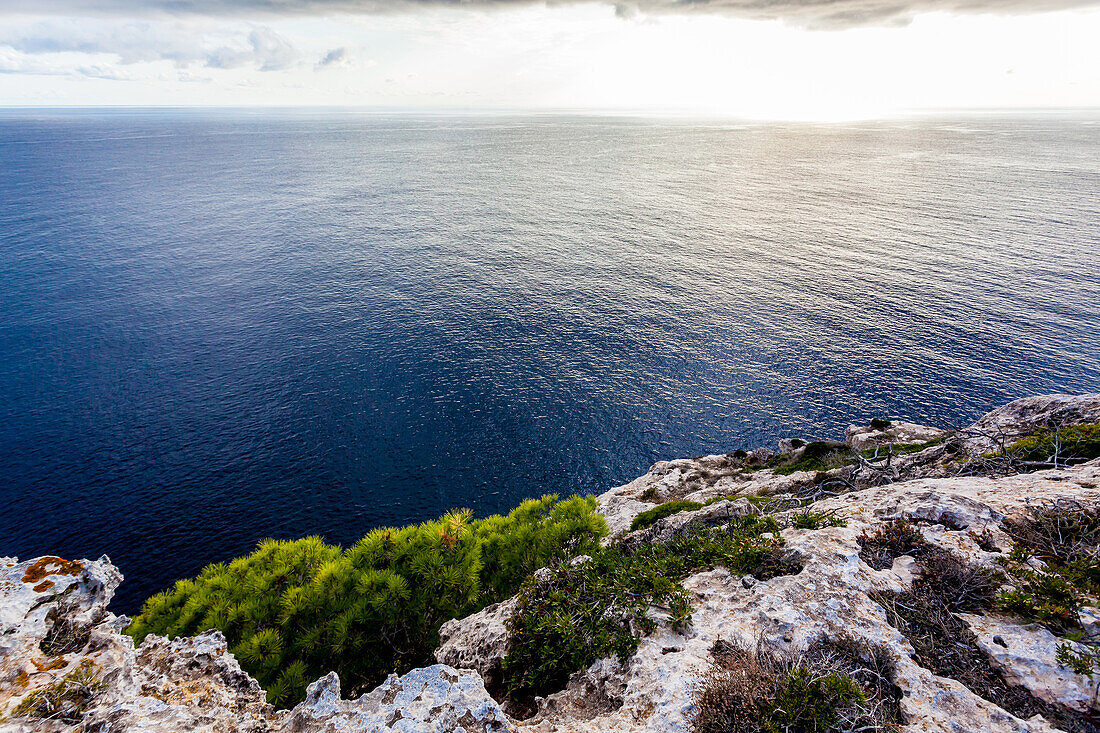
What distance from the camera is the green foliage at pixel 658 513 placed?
3309 cm

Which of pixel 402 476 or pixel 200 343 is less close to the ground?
pixel 200 343

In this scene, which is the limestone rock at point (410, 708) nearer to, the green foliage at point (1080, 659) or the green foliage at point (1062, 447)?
the green foliage at point (1080, 659)

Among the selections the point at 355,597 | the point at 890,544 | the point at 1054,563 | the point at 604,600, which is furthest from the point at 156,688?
the point at 1054,563

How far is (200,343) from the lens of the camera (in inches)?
3201

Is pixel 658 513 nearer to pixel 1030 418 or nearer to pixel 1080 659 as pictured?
pixel 1080 659

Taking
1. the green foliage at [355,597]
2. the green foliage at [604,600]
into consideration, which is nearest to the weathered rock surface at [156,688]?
the green foliage at [604,600]

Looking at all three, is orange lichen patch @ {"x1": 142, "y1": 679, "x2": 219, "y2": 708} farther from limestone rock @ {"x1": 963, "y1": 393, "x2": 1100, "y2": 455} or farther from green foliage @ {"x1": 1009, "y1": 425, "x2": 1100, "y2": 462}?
limestone rock @ {"x1": 963, "y1": 393, "x2": 1100, "y2": 455}

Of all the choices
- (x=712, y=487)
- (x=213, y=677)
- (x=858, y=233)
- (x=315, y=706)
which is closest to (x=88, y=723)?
(x=213, y=677)

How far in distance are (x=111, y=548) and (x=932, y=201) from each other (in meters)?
198

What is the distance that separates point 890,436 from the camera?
48.2 meters

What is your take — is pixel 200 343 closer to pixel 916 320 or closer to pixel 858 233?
pixel 916 320

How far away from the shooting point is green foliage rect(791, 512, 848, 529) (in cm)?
1766

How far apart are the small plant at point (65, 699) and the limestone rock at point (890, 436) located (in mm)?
51402

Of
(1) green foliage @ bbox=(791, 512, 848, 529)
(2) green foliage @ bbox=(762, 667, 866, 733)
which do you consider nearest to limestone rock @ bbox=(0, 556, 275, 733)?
(2) green foliage @ bbox=(762, 667, 866, 733)
